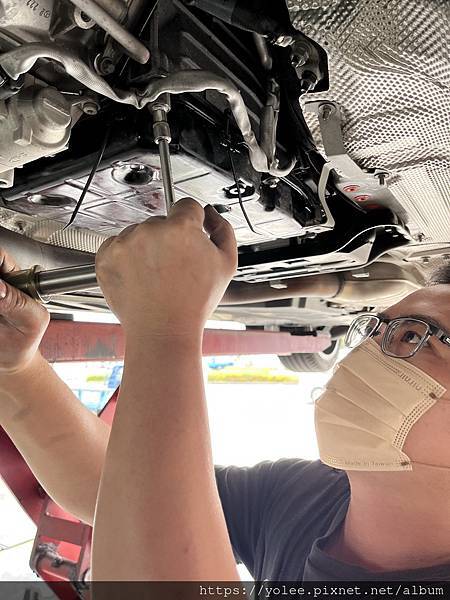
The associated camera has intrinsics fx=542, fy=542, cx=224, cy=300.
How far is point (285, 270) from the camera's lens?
1.52 metres

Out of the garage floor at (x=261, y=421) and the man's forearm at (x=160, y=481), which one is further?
the garage floor at (x=261, y=421)

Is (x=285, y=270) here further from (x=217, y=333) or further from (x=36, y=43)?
(x=36, y=43)

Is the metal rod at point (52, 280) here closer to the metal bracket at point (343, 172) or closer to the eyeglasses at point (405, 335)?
the metal bracket at point (343, 172)

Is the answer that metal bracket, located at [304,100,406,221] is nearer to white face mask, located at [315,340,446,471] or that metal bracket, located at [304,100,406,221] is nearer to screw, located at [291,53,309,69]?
screw, located at [291,53,309,69]

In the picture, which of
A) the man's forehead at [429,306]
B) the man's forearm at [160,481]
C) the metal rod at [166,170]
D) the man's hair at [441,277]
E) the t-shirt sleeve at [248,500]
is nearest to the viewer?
the man's forearm at [160,481]

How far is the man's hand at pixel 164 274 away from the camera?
0.56 m

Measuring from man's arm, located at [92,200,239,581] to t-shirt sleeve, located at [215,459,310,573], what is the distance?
77 cm

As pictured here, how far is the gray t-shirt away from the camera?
3.49ft

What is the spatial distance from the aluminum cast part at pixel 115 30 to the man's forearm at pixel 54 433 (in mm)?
557

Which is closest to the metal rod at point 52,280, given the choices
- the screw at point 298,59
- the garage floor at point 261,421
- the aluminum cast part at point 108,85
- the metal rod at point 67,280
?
the metal rod at point 67,280

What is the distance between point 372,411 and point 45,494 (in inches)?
47.4

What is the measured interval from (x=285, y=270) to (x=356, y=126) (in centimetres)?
63

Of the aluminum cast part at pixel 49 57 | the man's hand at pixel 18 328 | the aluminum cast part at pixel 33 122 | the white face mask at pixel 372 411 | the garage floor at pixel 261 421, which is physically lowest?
the garage floor at pixel 261 421

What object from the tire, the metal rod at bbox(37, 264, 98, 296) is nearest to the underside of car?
the metal rod at bbox(37, 264, 98, 296)
